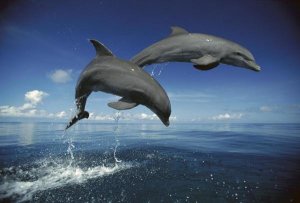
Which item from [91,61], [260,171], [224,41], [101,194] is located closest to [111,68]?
[91,61]

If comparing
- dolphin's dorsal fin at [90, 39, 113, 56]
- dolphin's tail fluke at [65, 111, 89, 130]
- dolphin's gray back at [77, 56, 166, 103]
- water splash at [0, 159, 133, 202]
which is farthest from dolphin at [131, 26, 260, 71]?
water splash at [0, 159, 133, 202]

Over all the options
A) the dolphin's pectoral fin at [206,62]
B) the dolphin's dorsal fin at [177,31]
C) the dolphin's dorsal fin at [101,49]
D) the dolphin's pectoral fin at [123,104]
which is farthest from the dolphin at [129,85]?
the dolphin's dorsal fin at [177,31]

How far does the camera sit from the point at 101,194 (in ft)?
34.4

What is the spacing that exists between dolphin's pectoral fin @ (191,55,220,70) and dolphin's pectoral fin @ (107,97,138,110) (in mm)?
883

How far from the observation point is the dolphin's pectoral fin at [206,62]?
3.01m

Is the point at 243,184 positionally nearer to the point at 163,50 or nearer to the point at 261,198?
the point at 261,198

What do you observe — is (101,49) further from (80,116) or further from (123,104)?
Answer: (80,116)

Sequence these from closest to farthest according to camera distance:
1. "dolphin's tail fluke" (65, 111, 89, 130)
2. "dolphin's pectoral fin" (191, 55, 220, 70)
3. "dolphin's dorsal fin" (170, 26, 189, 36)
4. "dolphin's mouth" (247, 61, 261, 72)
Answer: "dolphin's pectoral fin" (191, 55, 220, 70) → "dolphin's mouth" (247, 61, 261, 72) → "dolphin's dorsal fin" (170, 26, 189, 36) → "dolphin's tail fluke" (65, 111, 89, 130)

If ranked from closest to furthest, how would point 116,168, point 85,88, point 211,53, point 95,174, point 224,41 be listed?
1. point 211,53
2. point 224,41
3. point 85,88
4. point 95,174
5. point 116,168

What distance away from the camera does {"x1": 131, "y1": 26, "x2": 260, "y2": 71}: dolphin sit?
3314mm

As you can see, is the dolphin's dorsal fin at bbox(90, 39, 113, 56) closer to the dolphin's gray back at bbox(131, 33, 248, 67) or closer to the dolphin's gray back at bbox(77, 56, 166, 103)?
the dolphin's gray back at bbox(77, 56, 166, 103)

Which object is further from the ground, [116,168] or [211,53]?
[211,53]

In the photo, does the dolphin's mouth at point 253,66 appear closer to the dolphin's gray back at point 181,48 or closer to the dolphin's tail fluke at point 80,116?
the dolphin's gray back at point 181,48

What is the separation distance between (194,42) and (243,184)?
1188cm
